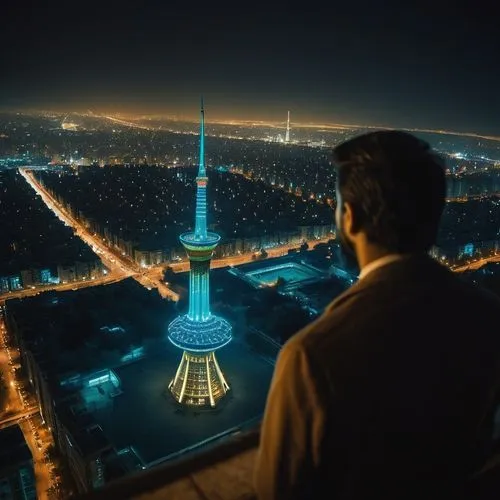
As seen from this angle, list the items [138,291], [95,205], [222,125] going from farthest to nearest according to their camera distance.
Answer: [222,125], [95,205], [138,291]

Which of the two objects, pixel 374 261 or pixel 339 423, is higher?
pixel 374 261

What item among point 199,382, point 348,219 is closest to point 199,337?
point 199,382

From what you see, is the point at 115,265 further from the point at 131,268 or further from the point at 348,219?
the point at 348,219

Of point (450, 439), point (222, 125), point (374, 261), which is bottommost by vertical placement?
point (222, 125)

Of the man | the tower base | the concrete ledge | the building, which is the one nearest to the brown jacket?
the man

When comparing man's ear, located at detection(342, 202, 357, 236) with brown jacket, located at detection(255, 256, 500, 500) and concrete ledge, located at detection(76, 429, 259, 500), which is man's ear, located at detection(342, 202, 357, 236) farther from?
concrete ledge, located at detection(76, 429, 259, 500)

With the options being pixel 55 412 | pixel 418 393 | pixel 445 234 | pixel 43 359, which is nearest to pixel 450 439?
pixel 418 393

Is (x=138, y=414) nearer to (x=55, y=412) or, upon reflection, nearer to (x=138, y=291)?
(x=55, y=412)

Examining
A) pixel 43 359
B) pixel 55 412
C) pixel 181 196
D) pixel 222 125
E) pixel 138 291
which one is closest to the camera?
pixel 55 412
